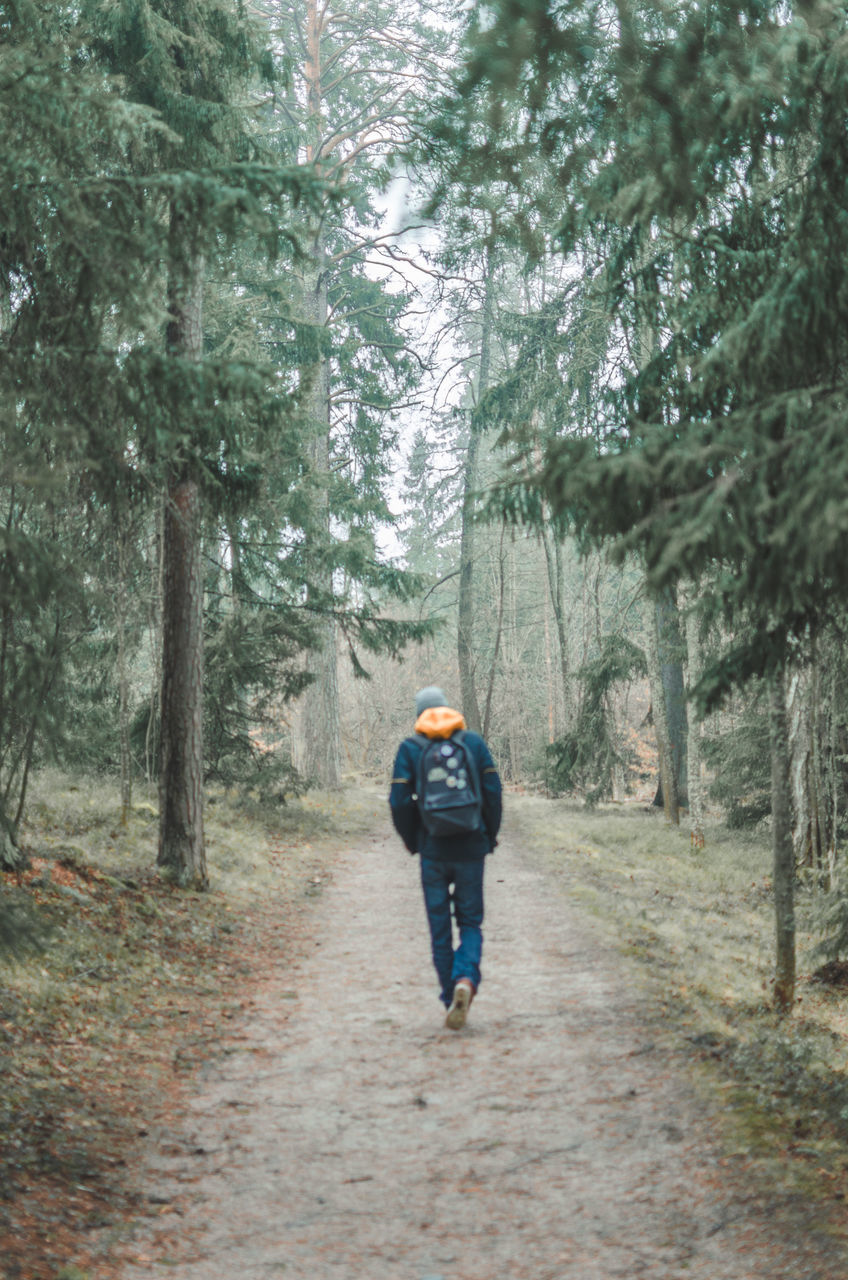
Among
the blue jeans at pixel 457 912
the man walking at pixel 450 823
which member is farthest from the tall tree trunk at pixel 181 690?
the blue jeans at pixel 457 912

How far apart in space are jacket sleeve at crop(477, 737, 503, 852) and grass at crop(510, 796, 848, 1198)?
1649mm

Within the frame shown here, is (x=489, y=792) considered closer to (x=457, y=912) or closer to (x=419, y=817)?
(x=419, y=817)

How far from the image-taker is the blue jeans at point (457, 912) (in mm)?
6355

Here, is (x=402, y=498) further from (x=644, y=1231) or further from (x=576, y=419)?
(x=644, y=1231)

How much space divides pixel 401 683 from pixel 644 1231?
33989 millimetres

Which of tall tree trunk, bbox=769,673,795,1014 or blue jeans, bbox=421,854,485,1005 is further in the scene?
tall tree trunk, bbox=769,673,795,1014

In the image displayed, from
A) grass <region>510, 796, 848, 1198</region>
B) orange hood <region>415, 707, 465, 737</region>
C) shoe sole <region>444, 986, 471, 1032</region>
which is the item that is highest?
orange hood <region>415, 707, 465, 737</region>

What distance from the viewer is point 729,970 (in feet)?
27.7

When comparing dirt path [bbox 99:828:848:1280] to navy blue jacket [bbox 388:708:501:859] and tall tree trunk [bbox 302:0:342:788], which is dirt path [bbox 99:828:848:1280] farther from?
tall tree trunk [bbox 302:0:342:788]

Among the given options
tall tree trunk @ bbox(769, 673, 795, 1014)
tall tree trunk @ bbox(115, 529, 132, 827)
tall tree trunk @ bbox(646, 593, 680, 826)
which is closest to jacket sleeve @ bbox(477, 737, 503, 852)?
tall tree trunk @ bbox(769, 673, 795, 1014)

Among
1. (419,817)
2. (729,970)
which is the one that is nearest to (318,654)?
(729,970)

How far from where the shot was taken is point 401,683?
124ft

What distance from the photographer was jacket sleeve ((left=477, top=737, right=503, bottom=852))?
20.9ft

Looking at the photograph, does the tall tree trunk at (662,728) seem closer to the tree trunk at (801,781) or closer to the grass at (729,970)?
the grass at (729,970)
